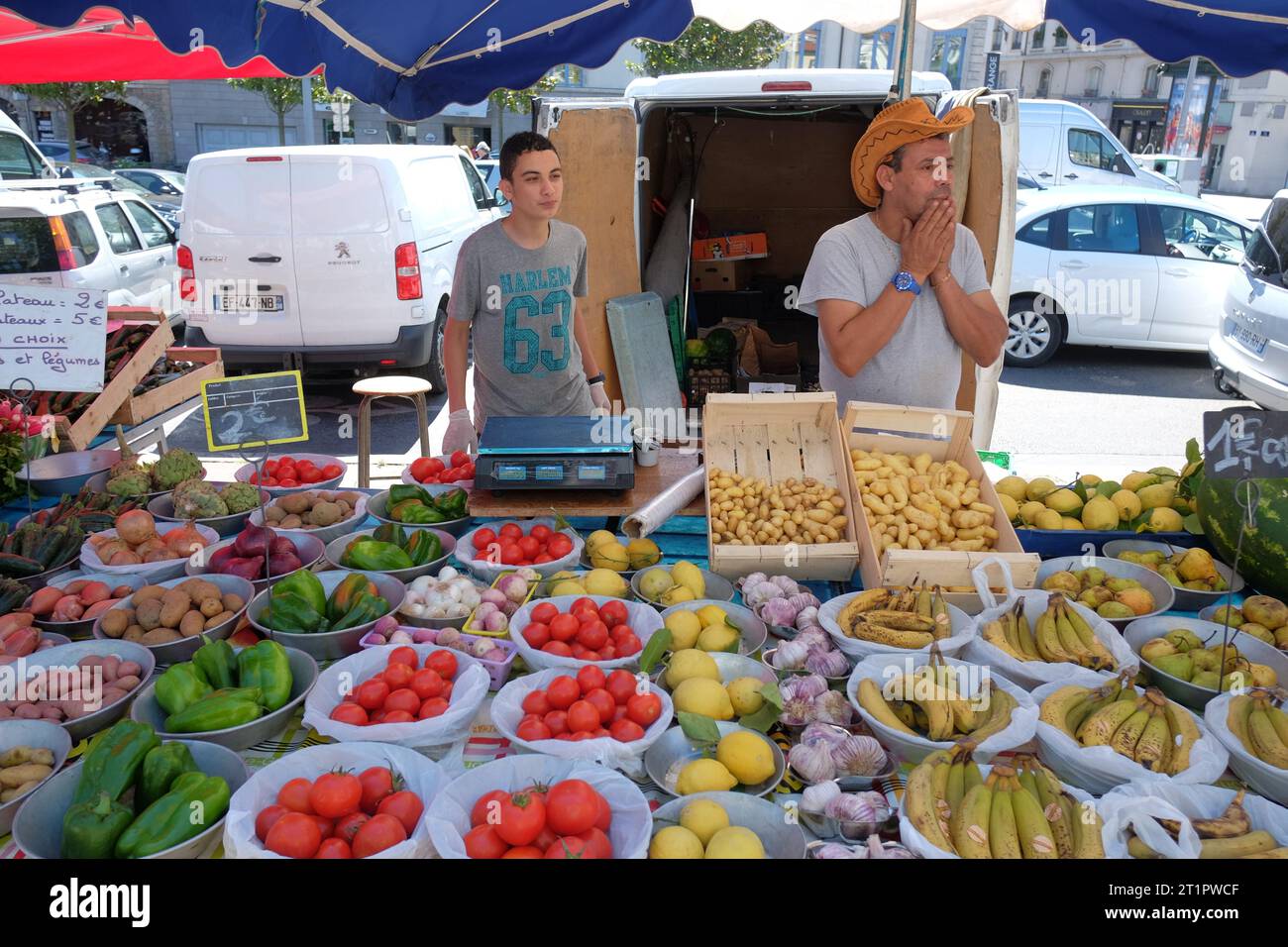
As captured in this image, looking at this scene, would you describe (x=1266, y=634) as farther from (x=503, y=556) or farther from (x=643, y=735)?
(x=503, y=556)

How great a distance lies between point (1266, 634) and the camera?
2430 millimetres

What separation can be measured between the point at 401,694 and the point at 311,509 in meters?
1.42

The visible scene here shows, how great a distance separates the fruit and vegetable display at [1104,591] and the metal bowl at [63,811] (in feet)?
6.99

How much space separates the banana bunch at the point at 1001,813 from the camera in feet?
5.42

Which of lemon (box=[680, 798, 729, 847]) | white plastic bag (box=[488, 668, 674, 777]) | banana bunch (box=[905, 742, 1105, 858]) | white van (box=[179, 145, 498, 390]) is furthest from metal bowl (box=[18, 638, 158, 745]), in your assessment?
white van (box=[179, 145, 498, 390])

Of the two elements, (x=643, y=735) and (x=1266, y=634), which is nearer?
(x=643, y=735)

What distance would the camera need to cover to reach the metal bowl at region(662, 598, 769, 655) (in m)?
2.44

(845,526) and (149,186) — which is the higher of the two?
(149,186)

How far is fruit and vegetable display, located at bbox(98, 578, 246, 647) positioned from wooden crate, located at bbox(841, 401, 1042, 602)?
185 centimetres

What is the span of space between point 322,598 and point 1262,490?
2.85 m

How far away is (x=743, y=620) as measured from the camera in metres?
2.48

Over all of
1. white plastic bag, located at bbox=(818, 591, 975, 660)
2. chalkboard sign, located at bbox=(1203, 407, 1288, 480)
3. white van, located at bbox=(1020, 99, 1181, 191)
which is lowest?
white plastic bag, located at bbox=(818, 591, 975, 660)

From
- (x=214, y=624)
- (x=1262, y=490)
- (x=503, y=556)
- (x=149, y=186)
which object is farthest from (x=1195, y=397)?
(x=149, y=186)

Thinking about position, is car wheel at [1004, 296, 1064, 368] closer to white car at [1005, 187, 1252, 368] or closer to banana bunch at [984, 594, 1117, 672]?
white car at [1005, 187, 1252, 368]
